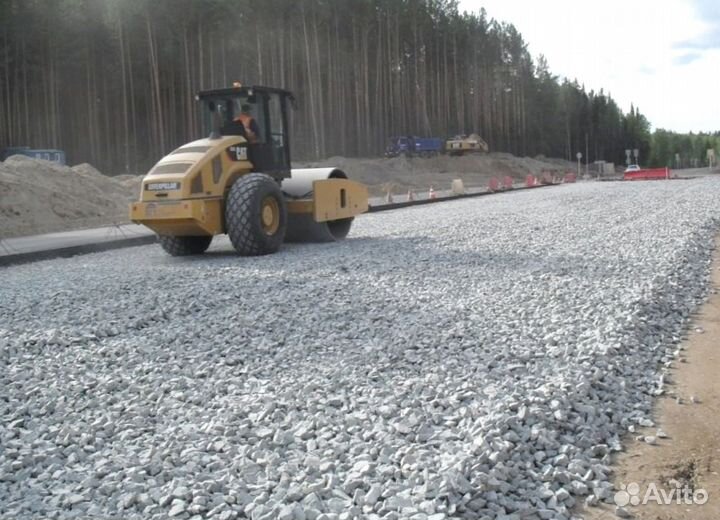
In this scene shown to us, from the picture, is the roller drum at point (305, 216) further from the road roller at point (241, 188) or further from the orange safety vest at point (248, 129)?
the orange safety vest at point (248, 129)

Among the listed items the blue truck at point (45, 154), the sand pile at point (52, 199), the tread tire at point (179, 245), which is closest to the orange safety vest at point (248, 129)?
the tread tire at point (179, 245)

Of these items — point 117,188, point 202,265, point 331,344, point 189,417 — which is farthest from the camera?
point 117,188

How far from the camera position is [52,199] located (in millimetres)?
22094

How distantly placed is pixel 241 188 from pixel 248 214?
18.8 inches

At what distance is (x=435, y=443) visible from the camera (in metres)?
4.26

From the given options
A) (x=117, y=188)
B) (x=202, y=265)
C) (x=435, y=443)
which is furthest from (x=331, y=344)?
(x=117, y=188)

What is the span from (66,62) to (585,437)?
45075mm

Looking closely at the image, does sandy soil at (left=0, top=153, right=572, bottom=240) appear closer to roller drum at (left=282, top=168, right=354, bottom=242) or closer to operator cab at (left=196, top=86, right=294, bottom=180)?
operator cab at (left=196, top=86, right=294, bottom=180)

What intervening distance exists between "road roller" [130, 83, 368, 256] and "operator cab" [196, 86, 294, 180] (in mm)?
17

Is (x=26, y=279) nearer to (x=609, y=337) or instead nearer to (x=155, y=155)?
(x=609, y=337)

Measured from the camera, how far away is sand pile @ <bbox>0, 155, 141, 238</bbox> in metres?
20.2

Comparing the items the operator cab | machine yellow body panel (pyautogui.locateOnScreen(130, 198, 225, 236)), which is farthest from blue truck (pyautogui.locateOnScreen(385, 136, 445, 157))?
machine yellow body panel (pyautogui.locateOnScreen(130, 198, 225, 236))

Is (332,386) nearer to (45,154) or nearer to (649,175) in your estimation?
(45,154)

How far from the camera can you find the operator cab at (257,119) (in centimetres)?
1312
